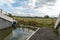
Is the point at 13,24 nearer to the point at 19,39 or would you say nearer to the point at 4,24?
the point at 4,24

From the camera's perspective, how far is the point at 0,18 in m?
31.8

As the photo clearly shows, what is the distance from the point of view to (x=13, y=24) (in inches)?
1569

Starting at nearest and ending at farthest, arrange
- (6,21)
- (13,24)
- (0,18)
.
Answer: (0,18) → (6,21) → (13,24)

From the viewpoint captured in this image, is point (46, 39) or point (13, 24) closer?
point (46, 39)

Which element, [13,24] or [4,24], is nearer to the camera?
[4,24]

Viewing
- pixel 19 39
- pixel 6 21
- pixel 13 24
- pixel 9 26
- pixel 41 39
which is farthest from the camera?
pixel 13 24

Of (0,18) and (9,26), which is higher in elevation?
(0,18)

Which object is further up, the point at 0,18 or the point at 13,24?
the point at 0,18

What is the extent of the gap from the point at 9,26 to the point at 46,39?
19.2 meters

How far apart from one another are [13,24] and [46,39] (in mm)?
21654

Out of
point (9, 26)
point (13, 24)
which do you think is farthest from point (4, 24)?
point (13, 24)

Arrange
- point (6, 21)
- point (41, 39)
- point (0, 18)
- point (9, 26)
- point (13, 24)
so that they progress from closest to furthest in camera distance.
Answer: point (41, 39)
point (0, 18)
point (6, 21)
point (9, 26)
point (13, 24)

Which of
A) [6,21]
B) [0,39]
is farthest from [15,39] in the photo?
[6,21]

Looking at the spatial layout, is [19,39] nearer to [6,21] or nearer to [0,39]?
[0,39]
